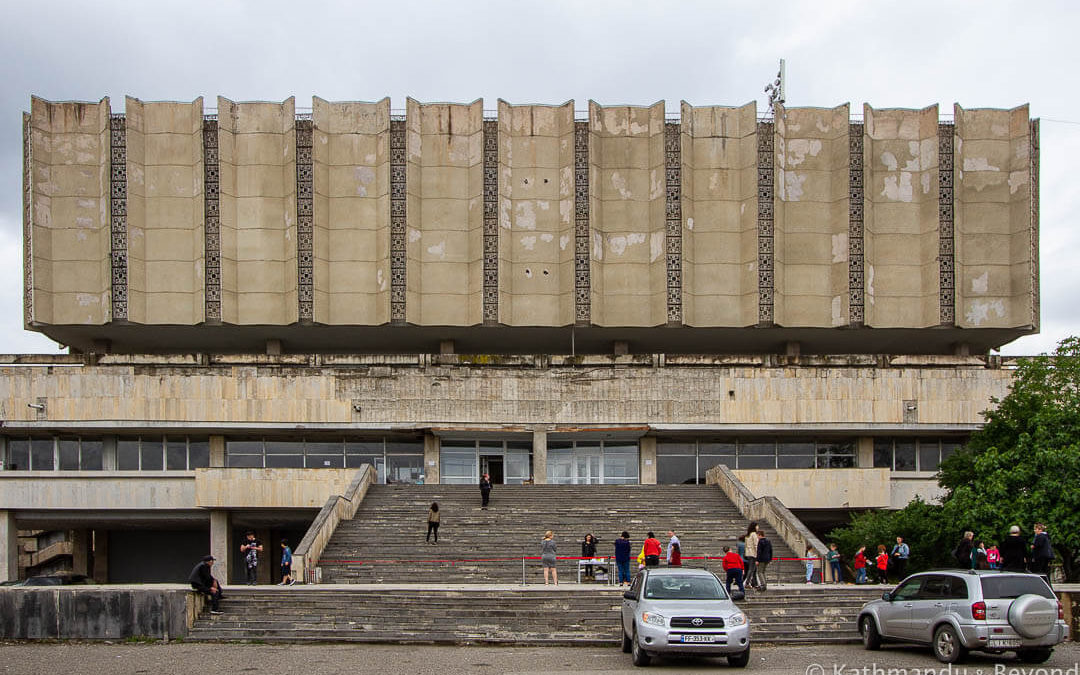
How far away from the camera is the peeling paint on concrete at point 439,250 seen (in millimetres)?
49562

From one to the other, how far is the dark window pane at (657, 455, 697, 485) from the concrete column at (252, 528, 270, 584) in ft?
56.4

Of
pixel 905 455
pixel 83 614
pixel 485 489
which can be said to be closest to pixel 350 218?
pixel 485 489

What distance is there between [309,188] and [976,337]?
29995 millimetres

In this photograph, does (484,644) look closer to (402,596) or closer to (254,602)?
(402,596)

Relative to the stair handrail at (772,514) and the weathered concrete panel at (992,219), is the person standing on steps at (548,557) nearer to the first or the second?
the stair handrail at (772,514)

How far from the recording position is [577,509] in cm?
3581

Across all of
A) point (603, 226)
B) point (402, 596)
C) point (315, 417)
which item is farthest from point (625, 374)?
point (402, 596)

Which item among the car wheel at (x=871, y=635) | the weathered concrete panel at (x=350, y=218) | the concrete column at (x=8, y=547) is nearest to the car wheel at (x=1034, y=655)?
the car wheel at (x=871, y=635)

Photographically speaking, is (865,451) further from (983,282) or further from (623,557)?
(623,557)

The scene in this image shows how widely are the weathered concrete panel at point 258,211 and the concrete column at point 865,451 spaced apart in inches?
936

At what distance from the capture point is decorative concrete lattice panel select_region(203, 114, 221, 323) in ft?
161

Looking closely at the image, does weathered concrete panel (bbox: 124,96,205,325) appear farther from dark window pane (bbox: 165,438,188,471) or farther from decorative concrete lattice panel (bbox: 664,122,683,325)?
decorative concrete lattice panel (bbox: 664,122,683,325)

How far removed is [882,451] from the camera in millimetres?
46062

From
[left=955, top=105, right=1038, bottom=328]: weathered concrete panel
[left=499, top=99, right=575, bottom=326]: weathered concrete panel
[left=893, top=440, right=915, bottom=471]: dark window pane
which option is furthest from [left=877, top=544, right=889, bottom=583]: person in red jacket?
[left=955, top=105, right=1038, bottom=328]: weathered concrete panel
